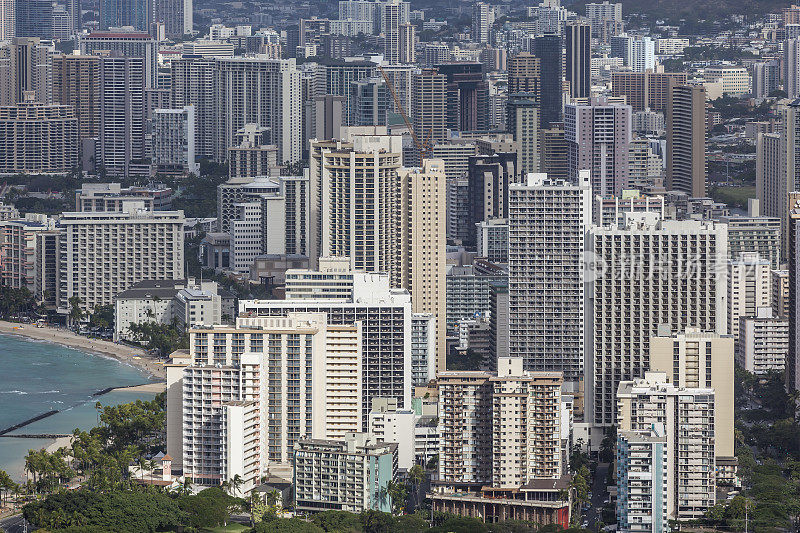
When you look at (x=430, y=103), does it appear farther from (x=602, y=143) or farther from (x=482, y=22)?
(x=482, y=22)

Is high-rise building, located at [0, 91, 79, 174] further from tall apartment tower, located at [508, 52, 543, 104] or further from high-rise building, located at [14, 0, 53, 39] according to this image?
high-rise building, located at [14, 0, 53, 39]

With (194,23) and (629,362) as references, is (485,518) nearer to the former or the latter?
(629,362)

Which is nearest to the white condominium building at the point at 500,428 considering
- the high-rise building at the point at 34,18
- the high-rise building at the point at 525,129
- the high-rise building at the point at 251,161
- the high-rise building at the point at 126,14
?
the high-rise building at the point at 525,129

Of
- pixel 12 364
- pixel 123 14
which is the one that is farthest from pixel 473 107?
pixel 123 14

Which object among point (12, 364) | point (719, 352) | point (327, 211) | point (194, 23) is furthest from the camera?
point (194, 23)

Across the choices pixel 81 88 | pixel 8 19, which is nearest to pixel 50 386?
pixel 81 88

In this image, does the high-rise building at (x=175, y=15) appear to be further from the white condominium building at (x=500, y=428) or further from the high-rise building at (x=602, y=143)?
the white condominium building at (x=500, y=428)

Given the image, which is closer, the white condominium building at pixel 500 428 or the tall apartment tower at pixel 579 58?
the white condominium building at pixel 500 428
